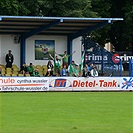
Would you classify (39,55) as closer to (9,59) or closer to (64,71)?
(9,59)

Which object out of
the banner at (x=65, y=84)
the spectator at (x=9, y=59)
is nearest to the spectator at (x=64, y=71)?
the banner at (x=65, y=84)

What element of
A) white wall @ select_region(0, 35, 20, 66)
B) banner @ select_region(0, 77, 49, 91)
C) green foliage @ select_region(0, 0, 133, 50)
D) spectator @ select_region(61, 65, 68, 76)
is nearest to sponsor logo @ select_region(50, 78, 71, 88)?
banner @ select_region(0, 77, 49, 91)

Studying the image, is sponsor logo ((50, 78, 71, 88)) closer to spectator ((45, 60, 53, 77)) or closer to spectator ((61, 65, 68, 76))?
spectator ((61, 65, 68, 76))

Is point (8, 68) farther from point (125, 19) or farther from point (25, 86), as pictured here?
point (125, 19)

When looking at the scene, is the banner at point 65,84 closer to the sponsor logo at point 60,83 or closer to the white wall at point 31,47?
the sponsor logo at point 60,83

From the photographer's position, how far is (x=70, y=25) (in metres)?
36.6

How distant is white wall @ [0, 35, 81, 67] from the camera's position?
37781 millimetres

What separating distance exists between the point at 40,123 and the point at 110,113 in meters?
3.78

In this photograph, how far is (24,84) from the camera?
30.4m

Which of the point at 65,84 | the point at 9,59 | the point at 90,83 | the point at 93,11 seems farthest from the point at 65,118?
the point at 93,11

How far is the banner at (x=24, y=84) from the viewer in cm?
3009

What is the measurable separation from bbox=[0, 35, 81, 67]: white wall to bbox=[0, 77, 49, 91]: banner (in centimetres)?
745

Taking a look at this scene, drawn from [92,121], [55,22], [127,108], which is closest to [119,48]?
[55,22]

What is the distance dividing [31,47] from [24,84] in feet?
28.0
